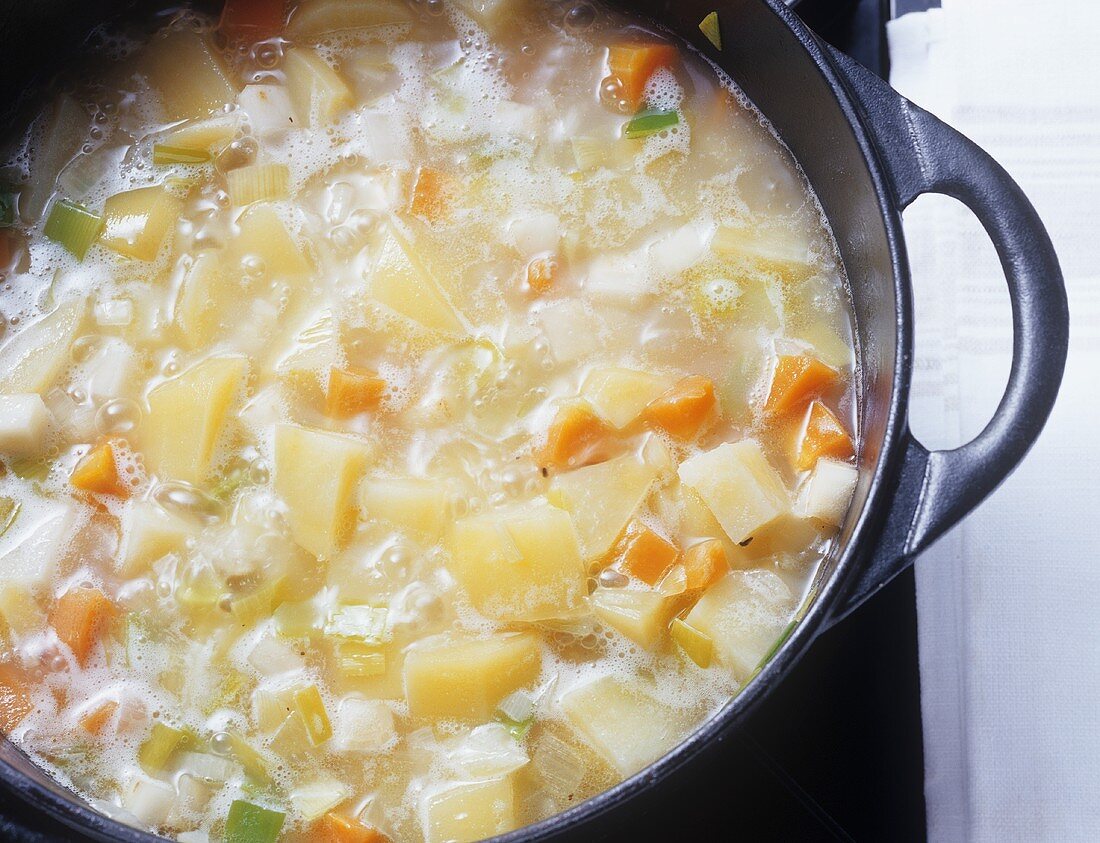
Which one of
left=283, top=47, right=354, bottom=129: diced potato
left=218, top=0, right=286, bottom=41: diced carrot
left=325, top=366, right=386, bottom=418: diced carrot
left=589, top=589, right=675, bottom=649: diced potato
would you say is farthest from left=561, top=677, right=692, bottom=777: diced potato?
left=218, top=0, right=286, bottom=41: diced carrot

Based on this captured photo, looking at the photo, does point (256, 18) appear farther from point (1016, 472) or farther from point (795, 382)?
point (1016, 472)

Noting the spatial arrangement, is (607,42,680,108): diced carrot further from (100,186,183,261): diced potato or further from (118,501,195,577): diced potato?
(118,501,195,577): diced potato

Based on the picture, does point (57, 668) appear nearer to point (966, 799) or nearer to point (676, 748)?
point (676, 748)

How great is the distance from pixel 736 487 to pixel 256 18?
126cm

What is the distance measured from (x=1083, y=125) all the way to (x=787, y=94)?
558 millimetres

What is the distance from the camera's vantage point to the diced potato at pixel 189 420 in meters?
1.73

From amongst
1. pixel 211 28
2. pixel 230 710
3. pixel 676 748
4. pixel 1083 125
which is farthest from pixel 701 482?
pixel 211 28

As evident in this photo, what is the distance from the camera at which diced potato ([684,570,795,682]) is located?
1.63 metres

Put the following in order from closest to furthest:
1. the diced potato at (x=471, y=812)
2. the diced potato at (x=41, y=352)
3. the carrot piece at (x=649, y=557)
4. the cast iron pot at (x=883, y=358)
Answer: the cast iron pot at (x=883, y=358) → the diced potato at (x=471, y=812) → the carrot piece at (x=649, y=557) → the diced potato at (x=41, y=352)

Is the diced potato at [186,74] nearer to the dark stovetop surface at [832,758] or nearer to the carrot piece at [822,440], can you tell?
the carrot piece at [822,440]

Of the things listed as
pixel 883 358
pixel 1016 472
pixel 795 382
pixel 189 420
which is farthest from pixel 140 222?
pixel 1016 472

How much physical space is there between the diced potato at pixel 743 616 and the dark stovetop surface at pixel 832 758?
0.22m

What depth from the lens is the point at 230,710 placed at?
1649 mm

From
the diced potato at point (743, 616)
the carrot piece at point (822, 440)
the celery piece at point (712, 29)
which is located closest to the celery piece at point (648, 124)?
the celery piece at point (712, 29)
